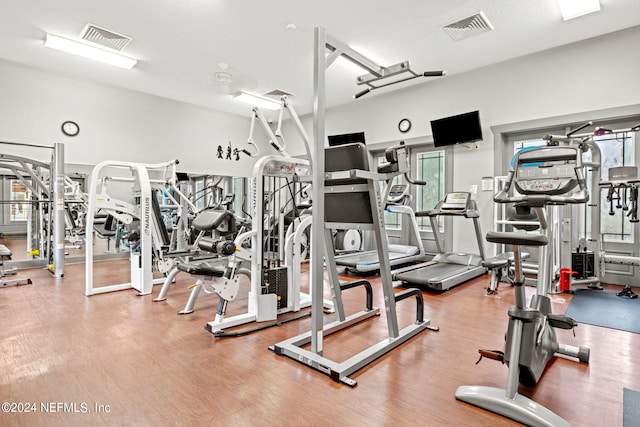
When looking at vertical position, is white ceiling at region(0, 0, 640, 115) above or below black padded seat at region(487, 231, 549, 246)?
above

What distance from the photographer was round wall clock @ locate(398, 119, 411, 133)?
672 cm

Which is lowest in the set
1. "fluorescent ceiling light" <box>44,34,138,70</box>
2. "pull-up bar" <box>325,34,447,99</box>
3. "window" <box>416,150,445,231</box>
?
"window" <box>416,150,445,231</box>

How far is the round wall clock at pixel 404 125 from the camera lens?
6.72 meters

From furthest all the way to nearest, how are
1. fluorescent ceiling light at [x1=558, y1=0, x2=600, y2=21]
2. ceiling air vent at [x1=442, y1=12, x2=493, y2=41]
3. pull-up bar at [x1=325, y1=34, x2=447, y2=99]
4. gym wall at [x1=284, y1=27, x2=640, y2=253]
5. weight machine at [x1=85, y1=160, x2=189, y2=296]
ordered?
gym wall at [x1=284, y1=27, x2=640, y2=253], ceiling air vent at [x1=442, y1=12, x2=493, y2=41], weight machine at [x1=85, y1=160, x2=189, y2=296], fluorescent ceiling light at [x1=558, y1=0, x2=600, y2=21], pull-up bar at [x1=325, y1=34, x2=447, y2=99]

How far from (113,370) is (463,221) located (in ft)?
18.5

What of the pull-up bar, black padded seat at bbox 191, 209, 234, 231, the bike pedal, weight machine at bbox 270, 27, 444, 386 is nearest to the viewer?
the bike pedal

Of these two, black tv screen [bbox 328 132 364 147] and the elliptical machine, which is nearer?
the elliptical machine

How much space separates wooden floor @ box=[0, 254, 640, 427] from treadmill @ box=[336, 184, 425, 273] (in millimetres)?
1703

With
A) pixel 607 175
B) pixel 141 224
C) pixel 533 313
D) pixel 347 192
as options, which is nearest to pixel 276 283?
pixel 347 192

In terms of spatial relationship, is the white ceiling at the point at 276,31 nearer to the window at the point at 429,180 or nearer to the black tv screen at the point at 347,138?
the black tv screen at the point at 347,138

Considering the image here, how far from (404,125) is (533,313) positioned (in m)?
5.58

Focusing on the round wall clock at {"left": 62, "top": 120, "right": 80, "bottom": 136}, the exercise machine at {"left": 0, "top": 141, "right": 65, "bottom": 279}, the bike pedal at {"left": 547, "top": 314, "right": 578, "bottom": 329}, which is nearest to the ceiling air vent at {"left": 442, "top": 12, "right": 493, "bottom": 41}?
the bike pedal at {"left": 547, "top": 314, "right": 578, "bottom": 329}

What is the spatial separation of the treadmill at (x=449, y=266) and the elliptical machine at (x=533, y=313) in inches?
76.1

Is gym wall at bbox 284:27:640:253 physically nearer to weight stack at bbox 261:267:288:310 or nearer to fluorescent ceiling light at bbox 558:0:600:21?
fluorescent ceiling light at bbox 558:0:600:21
